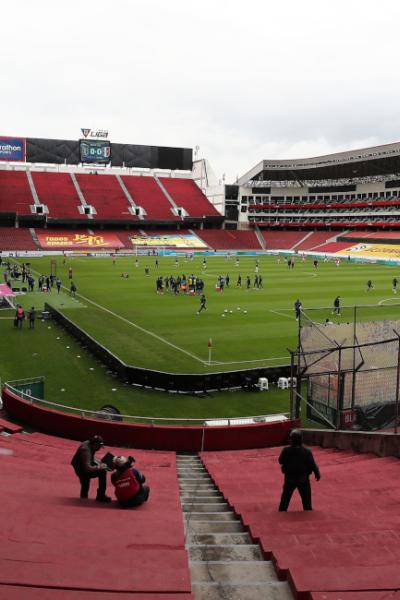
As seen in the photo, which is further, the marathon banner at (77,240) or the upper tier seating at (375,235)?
the upper tier seating at (375,235)

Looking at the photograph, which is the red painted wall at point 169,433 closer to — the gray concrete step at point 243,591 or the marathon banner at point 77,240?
the gray concrete step at point 243,591

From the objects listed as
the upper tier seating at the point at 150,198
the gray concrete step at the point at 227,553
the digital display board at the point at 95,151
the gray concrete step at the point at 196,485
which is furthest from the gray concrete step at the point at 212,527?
the digital display board at the point at 95,151

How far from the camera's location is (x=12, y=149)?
332ft

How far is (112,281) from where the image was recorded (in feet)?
158

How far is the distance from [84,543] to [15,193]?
3955 inches

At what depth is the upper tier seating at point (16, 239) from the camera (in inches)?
3233

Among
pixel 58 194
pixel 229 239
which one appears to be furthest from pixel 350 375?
pixel 58 194

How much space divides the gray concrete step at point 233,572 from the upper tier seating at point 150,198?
9768 cm

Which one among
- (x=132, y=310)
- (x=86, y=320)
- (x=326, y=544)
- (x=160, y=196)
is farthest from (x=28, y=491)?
(x=160, y=196)

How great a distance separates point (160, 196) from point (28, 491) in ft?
348

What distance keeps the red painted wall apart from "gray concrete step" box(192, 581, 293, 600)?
25.4 feet

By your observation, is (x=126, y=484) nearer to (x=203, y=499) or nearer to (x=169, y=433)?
(x=203, y=499)

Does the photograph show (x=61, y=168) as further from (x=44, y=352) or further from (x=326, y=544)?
(x=326, y=544)

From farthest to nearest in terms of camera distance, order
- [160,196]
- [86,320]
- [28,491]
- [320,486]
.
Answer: [160,196] < [86,320] < [320,486] < [28,491]
